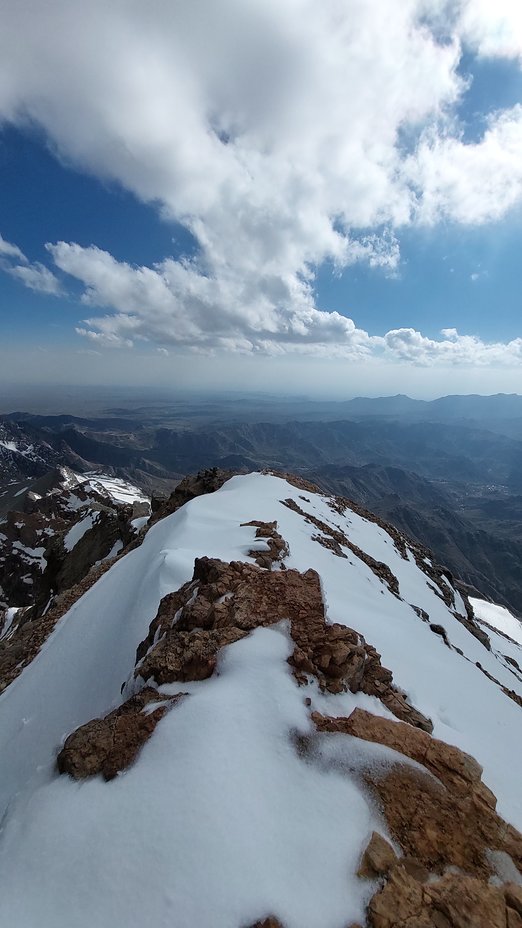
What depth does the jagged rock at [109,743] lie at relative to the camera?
6.18m

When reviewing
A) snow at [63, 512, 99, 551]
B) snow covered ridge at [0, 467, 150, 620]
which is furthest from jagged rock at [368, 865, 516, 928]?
snow at [63, 512, 99, 551]

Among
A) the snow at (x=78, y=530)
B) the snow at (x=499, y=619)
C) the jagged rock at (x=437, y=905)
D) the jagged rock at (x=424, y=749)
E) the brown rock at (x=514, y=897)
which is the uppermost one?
the jagged rock at (x=437, y=905)

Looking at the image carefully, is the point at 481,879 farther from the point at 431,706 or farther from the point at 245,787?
the point at 431,706

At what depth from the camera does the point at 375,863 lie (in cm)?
478

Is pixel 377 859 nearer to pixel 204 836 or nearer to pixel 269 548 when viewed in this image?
pixel 204 836

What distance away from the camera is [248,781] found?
5672 mm

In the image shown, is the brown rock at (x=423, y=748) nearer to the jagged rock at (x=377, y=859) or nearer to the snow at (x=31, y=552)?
the jagged rock at (x=377, y=859)

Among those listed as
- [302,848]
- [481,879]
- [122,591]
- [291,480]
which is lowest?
[291,480]

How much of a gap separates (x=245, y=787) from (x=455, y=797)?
3.45 meters

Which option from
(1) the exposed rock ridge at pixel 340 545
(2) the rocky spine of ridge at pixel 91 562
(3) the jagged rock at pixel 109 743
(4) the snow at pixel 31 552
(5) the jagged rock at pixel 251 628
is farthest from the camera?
(4) the snow at pixel 31 552

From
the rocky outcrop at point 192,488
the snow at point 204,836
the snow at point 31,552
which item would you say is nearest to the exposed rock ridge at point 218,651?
the snow at point 204,836

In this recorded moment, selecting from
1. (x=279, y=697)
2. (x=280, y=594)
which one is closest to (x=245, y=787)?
(x=279, y=697)

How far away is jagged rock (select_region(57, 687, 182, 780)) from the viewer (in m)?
6.18

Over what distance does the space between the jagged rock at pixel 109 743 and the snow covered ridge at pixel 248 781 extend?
33mm
